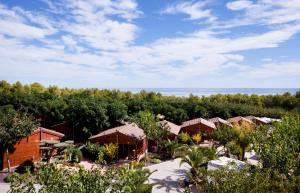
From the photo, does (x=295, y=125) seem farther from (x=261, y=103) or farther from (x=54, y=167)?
(x=261, y=103)

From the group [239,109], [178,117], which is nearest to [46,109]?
[178,117]

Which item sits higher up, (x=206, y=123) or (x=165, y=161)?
(x=206, y=123)

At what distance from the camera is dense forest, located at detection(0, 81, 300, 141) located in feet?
158

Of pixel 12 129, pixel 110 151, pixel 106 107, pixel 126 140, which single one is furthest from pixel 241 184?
pixel 106 107

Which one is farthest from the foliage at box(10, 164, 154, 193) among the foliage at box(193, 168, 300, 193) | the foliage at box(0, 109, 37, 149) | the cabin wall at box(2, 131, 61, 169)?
the cabin wall at box(2, 131, 61, 169)

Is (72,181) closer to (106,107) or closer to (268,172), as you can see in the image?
(268,172)

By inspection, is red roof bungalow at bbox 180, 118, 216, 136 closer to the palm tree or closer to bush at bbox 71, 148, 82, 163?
the palm tree

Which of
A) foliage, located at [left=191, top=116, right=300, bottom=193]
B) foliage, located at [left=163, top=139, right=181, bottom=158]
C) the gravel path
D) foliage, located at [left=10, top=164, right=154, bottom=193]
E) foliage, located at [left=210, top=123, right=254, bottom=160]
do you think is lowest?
the gravel path

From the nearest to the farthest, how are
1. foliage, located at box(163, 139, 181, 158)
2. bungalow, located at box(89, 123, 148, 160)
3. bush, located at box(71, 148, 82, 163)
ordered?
bush, located at box(71, 148, 82, 163)
bungalow, located at box(89, 123, 148, 160)
foliage, located at box(163, 139, 181, 158)

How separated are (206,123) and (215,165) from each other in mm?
22986

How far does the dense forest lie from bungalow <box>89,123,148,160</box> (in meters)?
7.47

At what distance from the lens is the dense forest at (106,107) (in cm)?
4812

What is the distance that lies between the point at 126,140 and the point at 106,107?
12.0 metres

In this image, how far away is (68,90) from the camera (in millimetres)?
93688
